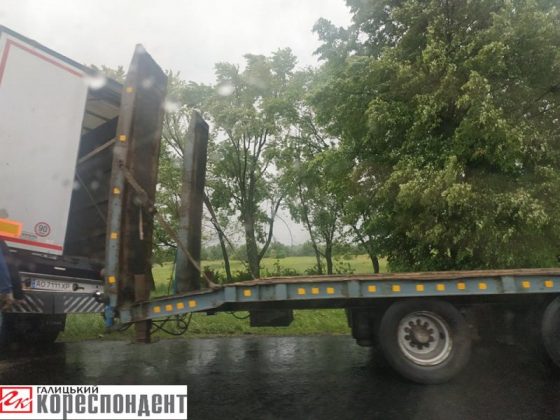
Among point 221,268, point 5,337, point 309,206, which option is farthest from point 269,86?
point 5,337

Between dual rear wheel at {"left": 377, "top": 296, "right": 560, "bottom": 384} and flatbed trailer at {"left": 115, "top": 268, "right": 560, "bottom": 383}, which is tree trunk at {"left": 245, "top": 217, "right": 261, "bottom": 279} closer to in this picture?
flatbed trailer at {"left": 115, "top": 268, "right": 560, "bottom": 383}

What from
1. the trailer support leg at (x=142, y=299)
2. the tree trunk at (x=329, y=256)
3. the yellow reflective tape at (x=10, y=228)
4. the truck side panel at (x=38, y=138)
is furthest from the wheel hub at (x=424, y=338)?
the tree trunk at (x=329, y=256)

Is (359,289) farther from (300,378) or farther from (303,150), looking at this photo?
(303,150)

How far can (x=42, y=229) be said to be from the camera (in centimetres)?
547

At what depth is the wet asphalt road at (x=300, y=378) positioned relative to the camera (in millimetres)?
4129

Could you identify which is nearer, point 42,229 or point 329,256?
point 42,229

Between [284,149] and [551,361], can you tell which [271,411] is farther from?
[284,149]

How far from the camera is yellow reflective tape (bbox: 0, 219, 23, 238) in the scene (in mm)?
5091

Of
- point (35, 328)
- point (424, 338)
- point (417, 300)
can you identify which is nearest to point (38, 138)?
point (35, 328)

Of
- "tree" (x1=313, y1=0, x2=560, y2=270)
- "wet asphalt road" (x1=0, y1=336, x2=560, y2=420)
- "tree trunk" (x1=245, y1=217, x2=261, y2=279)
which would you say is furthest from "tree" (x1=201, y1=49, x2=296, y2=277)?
"wet asphalt road" (x1=0, y1=336, x2=560, y2=420)

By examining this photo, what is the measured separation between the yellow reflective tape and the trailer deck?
1818 millimetres

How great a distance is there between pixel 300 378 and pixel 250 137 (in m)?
20.9

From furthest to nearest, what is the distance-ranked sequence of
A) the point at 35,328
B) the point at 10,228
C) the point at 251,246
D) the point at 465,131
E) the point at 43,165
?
1. the point at 251,246
2. the point at 465,131
3. the point at 35,328
4. the point at 43,165
5. the point at 10,228

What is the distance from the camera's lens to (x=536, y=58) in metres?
10.2
